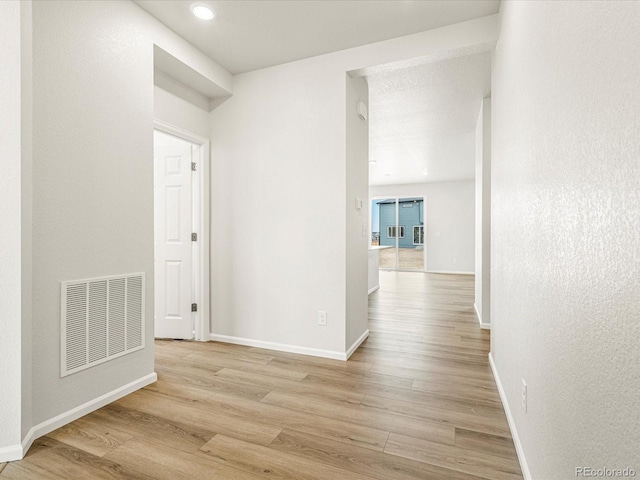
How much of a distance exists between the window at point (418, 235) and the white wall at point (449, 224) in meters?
0.53

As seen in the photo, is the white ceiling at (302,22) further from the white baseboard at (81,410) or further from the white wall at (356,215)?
the white baseboard at (81,410)

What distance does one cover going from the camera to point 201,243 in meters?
3.42

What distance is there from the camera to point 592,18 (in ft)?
2.64

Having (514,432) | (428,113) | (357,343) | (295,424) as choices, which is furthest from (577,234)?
(428,113)

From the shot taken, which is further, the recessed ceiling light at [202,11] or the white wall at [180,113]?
the white wall at [180,113]

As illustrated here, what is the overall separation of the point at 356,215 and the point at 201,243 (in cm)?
160

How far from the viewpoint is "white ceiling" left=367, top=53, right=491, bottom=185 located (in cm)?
330

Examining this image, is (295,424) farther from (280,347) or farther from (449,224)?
(449,224)

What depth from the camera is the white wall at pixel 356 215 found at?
2.98 metres

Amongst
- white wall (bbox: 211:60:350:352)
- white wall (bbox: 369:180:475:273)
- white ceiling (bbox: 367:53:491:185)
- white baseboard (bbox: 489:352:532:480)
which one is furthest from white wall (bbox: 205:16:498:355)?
white wall (bbox: 369:180:475:273)

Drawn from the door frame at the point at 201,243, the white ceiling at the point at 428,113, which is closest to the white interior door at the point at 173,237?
the door frame at the point at 201,243

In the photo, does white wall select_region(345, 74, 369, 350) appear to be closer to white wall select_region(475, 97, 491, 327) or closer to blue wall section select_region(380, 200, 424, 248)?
white wall select_region(475, 97, 491, 327)

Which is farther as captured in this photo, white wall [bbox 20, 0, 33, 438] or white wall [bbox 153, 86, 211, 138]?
white wall [bbox 153, 86, 211, 138]
